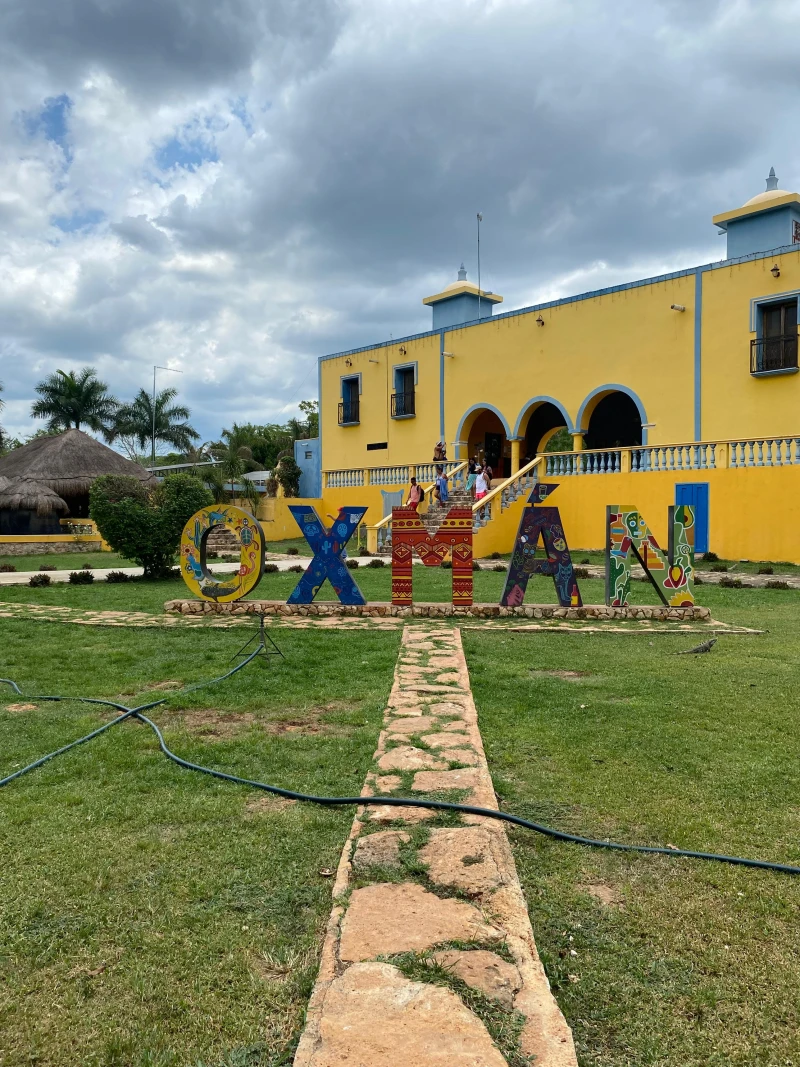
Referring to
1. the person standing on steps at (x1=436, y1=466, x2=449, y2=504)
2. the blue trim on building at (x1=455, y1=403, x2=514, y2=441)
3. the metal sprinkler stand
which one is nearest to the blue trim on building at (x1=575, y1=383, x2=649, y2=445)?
the blue trim on building at (x1=455, y1=403, x2=514, y2=441)

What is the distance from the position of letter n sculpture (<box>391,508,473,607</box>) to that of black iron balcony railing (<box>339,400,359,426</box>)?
1871 cm

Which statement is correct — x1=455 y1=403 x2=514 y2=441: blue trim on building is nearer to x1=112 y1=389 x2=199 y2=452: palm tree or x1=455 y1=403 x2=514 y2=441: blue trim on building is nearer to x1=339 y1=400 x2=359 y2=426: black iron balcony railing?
x1=339 y1=400 x2=359 y2=426: black iron balcony railing

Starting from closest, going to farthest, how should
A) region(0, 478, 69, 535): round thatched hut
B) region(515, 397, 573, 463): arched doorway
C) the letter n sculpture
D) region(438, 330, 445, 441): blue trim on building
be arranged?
the letter n sculpture, region(0, 478, 69, 535): round thatched hut, region(438, 330, 445, 441): blue trim on building, region(515, 397, 573, 463): arched doorway

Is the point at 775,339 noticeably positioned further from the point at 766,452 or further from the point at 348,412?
the point at 348,412

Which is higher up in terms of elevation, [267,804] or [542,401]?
[542,401]

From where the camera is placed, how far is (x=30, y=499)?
2361 cm

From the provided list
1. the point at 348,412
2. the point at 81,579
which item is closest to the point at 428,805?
the point at 81,579

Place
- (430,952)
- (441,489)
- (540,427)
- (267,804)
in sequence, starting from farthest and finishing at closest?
(540,427), (441,489), (267,804), (430,952)

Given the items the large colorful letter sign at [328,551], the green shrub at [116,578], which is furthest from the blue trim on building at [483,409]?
the large colorful letter sign at [328,551]

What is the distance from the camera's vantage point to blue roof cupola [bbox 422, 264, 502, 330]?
999 inches

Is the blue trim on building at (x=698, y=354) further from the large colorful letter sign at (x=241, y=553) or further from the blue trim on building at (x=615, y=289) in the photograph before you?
the large colorful letter sign at (x=241, y=553)

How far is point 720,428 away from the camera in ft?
58.5

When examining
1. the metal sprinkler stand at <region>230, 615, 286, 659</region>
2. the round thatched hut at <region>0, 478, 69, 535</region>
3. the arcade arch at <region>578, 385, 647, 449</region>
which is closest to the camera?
the metal sprinkler stand at <region>230, 615, 286, 659</region>

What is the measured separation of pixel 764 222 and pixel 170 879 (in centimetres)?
2082
